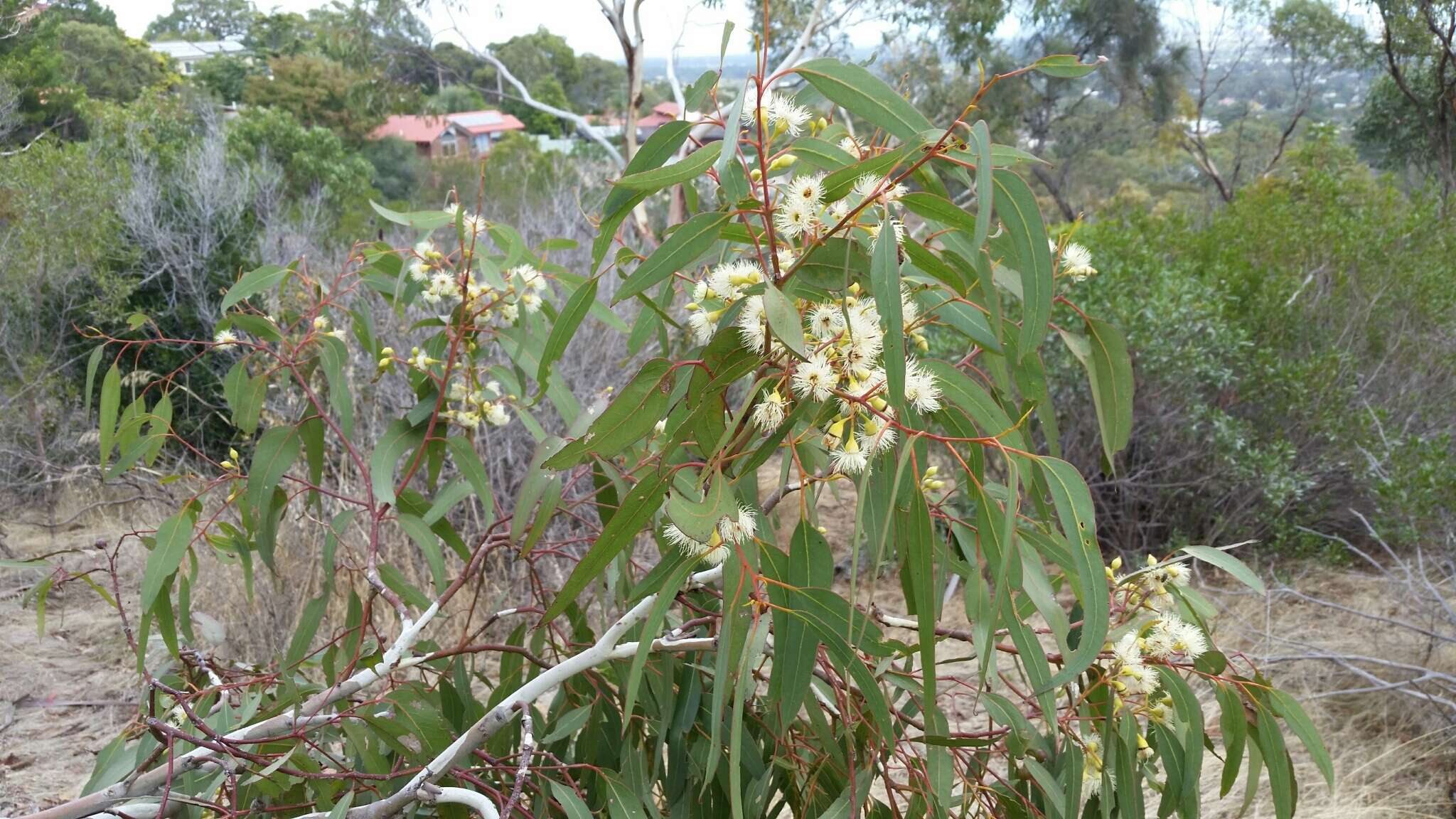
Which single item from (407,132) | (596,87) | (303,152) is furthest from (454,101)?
(596,87)

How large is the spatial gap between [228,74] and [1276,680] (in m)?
19.3

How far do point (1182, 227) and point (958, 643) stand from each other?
2674mm

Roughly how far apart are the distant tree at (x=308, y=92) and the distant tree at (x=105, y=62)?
5.05 feet

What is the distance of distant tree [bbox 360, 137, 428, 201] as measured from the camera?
61.6 ft

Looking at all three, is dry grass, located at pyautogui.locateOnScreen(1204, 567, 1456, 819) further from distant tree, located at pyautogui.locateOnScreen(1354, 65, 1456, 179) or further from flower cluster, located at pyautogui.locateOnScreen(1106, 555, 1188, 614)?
distant tree, located at pyautogui.locateOnScreen(1354, 65, 1456, 179)

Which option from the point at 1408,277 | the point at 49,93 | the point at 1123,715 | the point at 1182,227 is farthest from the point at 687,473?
the point at 49,93

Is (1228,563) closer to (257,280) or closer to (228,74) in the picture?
(257,280)

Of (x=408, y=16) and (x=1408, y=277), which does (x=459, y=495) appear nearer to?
(x=1408, y=277)

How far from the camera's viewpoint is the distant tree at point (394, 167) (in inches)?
739

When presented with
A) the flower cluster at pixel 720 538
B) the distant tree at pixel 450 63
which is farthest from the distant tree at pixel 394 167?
the flower cluster at pixel 720 538

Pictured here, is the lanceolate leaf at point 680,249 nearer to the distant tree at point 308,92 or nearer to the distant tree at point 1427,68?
the distant tree at point 1427,68

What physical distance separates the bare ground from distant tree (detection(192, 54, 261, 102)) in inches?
621

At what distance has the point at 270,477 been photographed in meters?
1.42

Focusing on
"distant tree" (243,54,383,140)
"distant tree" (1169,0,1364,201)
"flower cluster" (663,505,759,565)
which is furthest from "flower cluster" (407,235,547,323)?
"distant tree" (243,54,383,140)
